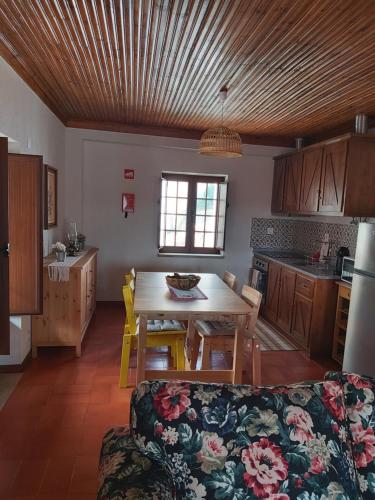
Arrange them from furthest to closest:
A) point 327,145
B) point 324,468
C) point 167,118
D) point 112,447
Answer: point 167,118 < point 327,145 < point 112,447 < point 324,468

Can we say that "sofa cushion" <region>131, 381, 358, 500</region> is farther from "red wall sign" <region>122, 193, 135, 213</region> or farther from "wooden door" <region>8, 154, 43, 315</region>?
"red wall sign" <region>122, 193, 135, 213</region>

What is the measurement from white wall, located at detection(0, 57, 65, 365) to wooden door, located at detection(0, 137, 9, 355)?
0.23 meters

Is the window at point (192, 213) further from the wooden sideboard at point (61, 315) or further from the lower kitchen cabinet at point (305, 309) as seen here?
the wooden sideboard at point (61, 315)

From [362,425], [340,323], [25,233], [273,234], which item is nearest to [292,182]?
[273,234]

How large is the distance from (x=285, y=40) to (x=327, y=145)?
6.66 feet

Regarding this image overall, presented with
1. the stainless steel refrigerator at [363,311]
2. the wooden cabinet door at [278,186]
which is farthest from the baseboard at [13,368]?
the wooden cabinet door at [278,186]

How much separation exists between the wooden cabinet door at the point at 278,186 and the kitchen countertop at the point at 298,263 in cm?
66

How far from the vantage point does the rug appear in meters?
3.98

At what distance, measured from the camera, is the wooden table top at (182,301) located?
98.9 inches

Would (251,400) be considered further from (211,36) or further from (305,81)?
(305,81)

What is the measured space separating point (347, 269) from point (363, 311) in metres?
0.58

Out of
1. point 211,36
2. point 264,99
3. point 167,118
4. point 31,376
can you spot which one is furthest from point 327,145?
point 31,376

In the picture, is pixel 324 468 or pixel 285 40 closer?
pixel 324 468

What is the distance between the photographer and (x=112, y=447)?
120cm
